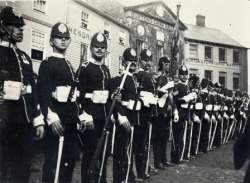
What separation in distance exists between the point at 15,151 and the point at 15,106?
18.2 inches

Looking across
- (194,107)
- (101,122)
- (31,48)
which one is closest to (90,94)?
(101,122)

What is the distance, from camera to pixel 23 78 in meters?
3.60

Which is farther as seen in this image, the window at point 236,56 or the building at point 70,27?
the window at point 236,56

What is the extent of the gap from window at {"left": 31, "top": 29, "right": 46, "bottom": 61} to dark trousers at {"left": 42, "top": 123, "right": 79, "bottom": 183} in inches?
475

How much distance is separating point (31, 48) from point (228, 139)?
31.1 feet

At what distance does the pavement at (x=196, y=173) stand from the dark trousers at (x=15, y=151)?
8.31ft

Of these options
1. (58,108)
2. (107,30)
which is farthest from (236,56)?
(58,108)

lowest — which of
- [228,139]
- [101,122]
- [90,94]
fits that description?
[228,139]

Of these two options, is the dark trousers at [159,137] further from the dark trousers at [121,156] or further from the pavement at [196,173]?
the dark trousers at [121,156]

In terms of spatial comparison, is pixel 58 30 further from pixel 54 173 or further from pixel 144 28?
pixel 144 28

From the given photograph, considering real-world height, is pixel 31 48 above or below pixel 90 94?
above

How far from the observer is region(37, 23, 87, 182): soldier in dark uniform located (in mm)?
3889

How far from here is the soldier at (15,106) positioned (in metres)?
3.42

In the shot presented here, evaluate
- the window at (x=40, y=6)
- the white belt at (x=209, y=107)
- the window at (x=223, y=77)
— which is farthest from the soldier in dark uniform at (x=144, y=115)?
the window at (x=223, y=77)
